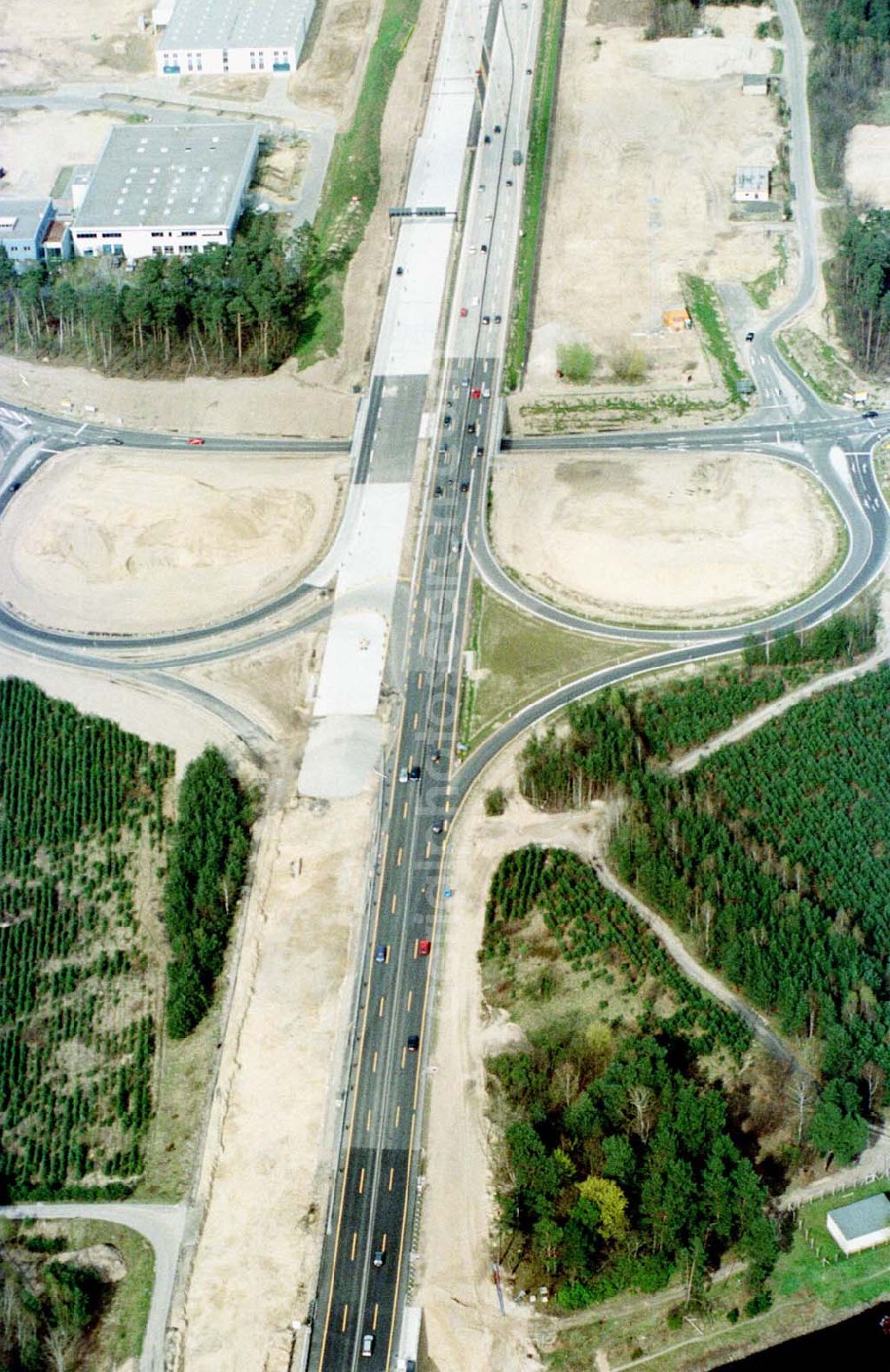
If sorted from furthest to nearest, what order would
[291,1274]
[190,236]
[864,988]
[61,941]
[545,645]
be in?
1. [190,236]
2. [545,645]
3. [61,941]
4. [864,988]
5. [291,1274]

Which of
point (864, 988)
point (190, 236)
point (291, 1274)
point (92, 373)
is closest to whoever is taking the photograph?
point (291, 1274)

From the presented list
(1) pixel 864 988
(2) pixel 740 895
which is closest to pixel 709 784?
(2) pixel 740 895

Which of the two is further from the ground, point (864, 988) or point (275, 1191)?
point (864, 988)

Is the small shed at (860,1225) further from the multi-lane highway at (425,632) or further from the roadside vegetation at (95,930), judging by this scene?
the roadside vegetation at (95,930)

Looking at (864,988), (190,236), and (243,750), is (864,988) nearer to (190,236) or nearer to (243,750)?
(243,750)

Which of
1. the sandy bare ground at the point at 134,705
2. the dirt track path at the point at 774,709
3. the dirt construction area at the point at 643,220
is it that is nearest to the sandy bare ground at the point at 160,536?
the sandy bare ground at the point at 134,705
